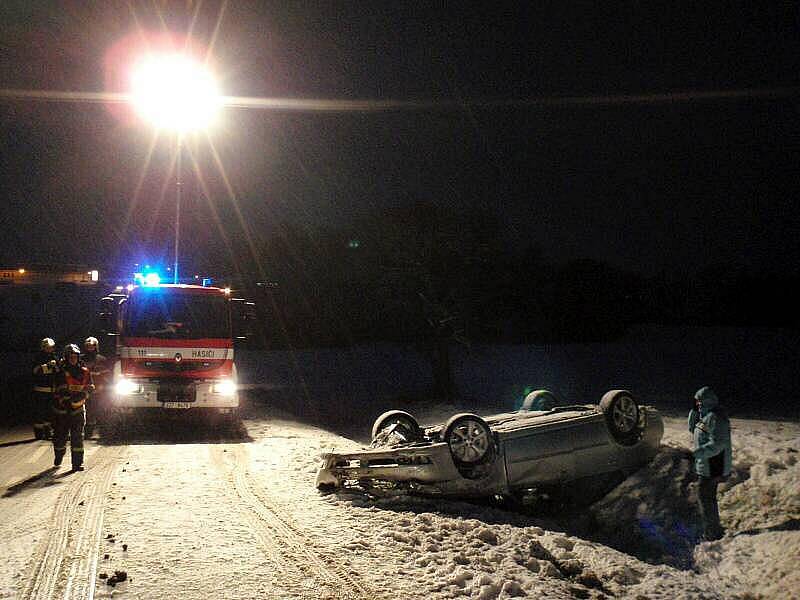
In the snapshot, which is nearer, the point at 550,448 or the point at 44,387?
the point at 550,448

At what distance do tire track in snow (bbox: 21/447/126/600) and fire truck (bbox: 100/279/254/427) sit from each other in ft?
11.7

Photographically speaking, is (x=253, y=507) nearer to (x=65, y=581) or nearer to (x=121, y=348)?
(x=65, y=581)

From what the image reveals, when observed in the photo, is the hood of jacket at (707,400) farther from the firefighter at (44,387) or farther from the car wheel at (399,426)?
the firefighter at (44,387)

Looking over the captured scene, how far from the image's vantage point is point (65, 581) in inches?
217

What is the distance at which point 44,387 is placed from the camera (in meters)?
12.0

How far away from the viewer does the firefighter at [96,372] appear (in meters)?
13.9

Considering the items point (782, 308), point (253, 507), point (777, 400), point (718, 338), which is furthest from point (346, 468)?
point (782, 308)

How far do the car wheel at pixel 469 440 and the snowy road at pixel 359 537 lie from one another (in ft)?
1.86

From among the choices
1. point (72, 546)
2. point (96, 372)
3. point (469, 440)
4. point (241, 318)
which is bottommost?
point (72, 546)

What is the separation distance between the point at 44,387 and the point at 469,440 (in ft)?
25.8

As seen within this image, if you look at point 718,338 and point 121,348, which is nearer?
point 121,348

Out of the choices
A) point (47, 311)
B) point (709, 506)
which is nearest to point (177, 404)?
point (709, 506)

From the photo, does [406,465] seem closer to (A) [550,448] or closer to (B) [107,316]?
(A) [550,448]

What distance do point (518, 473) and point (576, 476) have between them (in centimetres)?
94
